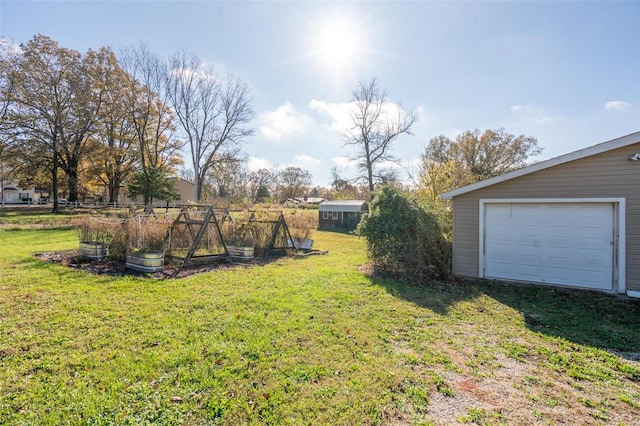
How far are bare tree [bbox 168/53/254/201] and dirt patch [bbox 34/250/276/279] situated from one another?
19.7 m

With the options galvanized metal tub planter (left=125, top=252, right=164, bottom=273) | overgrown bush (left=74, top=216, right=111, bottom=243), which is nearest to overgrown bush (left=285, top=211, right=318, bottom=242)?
galvanized metal tub planter (left=125, top=252, right=164, bottom=273)

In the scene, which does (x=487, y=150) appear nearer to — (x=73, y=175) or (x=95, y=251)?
(x=95, y=251)

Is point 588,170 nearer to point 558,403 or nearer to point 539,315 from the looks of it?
point 539,315

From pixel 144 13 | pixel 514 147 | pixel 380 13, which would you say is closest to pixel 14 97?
pixel 144 13

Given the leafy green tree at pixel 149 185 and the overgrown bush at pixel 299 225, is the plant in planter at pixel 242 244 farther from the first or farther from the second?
the leafy green tree at pixel 149 185

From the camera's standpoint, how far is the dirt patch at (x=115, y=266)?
6.96m

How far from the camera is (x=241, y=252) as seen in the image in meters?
9.56

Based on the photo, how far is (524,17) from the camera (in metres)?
8.02

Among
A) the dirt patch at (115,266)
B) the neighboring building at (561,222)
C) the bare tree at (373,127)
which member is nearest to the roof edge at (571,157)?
the neighboring building at (561,222)

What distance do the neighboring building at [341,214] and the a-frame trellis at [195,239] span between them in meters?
15.4

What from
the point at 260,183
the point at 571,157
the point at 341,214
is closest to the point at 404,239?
the point at 571,157

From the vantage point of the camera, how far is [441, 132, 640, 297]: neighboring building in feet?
19.6

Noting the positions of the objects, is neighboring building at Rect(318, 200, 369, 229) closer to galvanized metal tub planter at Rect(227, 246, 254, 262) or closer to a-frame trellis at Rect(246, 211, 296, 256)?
a-frame trellis at Rect(246, 211, 296, 256)

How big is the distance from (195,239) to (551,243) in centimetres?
863
